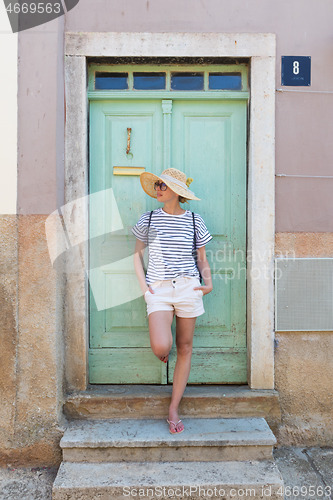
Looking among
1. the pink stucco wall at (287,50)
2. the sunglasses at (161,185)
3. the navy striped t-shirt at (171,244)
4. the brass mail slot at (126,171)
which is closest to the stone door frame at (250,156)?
the pink stucco wall at (287,50)

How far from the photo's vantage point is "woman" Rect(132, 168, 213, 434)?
3.33 meters

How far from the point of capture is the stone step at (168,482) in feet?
9.82

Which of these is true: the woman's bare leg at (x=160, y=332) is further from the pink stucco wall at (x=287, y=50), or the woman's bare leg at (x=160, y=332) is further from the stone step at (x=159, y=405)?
the pink stucco wall at (x=287, y=50)

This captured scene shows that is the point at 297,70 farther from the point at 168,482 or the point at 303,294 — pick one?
the point at 168,482

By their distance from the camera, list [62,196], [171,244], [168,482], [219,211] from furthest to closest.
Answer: [219,211]
[62,196]
[171,244]
[168,482]

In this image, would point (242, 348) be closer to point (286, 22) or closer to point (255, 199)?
point (255, 199)

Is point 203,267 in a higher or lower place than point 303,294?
higher

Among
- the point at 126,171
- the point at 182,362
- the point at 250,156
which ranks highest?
the point at 250,156

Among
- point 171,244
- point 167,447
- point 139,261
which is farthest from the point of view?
point 139,261

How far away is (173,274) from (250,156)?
128 cm

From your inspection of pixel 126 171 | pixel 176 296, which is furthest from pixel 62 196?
pixel 176 296

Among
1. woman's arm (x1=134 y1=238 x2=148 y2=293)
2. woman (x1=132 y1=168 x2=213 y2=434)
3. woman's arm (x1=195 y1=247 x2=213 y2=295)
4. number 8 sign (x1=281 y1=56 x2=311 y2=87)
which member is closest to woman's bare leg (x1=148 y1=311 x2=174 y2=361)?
woman (x1=132 y1=168 x2=213 y2=434)

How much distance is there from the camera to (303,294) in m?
3.73

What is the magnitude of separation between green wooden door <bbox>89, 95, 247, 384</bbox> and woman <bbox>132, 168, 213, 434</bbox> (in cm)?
42
